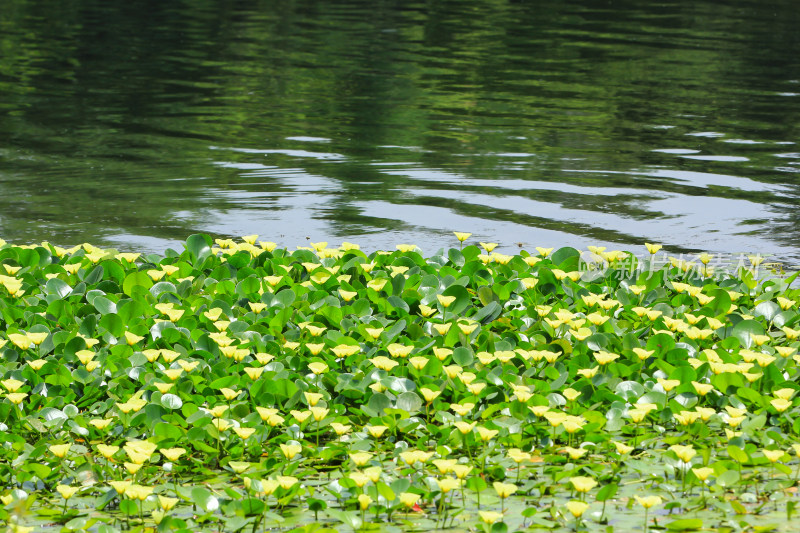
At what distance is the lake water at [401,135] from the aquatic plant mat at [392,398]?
2280 millimetres

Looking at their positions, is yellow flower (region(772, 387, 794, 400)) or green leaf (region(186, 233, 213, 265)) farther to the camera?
green leaf (region(186, 233, 213, 265))

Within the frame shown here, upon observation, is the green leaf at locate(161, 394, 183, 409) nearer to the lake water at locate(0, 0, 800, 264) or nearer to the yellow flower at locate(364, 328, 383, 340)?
the yellow flower at locate(364, 328, 383, 340)

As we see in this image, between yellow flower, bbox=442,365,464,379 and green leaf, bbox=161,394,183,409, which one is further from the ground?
yellow flower, bbox=442,365,464,379

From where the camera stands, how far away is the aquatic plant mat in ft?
10.3

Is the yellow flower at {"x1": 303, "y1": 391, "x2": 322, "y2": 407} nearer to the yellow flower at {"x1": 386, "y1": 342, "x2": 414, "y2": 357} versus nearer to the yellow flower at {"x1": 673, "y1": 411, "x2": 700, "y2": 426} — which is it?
the yellow flower at {"x1": 386, "y1": 342, "x2": 414, "y2": 357}

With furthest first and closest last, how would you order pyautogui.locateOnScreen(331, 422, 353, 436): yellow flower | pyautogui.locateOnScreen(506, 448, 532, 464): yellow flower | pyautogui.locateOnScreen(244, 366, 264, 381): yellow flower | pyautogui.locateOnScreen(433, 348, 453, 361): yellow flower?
pyautogui.locateOnScreen(433, 348, 453, 361): yellow flower → pyautogui.locateOnScreen(244, 366, 264, 381): yellow flower → pyautogui.locateOnScreen(331, 422, 353, 436): yellow flower → pyautogui.locateOnScreen(506, 448, 532, 464): yellow flower

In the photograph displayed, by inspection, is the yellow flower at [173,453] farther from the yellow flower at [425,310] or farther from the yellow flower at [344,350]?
the yellow flower at [425,310]

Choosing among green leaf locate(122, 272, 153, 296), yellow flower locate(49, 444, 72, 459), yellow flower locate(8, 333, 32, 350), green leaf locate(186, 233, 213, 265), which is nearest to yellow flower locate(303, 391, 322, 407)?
yellow flower locate(49, 444, 72, 459)

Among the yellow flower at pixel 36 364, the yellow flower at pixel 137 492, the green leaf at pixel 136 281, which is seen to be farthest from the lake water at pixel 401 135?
the yellow flower at pixel 137 492

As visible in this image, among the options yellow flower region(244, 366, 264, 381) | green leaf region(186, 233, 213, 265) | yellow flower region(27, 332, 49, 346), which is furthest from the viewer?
green leaf region(186, 233, 213, 265)

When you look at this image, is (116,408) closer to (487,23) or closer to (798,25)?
(487,23)

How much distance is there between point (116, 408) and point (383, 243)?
148 inches

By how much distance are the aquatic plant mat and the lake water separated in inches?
89.8

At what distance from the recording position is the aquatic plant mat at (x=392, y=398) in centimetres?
315
